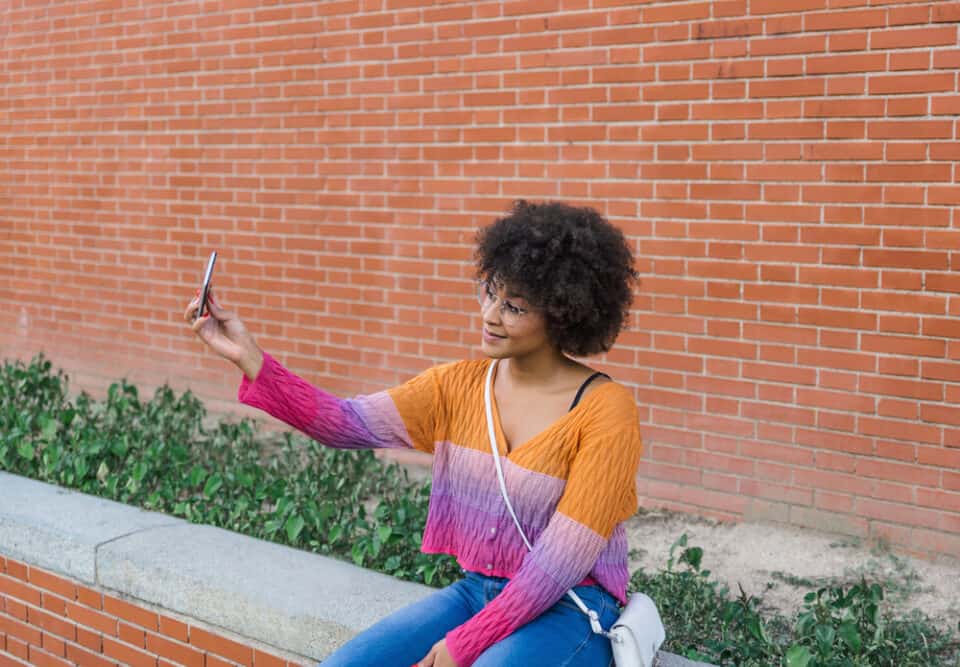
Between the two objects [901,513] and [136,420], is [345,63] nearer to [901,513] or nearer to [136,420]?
[136,420]

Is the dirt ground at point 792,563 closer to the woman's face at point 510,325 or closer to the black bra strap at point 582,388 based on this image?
the black bra strap at point 582,388

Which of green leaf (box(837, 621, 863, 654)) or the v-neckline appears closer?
the v-neckline

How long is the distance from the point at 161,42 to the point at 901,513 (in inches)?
200

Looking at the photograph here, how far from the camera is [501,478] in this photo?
2.85 metres

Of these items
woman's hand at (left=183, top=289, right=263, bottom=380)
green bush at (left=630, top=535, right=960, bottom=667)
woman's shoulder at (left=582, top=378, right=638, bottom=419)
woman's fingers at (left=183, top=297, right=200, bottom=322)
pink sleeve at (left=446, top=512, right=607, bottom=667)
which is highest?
woman's fingers at (left=183, top=297, right=200, bottom=322)

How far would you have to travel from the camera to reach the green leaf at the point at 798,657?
3152 millimetres

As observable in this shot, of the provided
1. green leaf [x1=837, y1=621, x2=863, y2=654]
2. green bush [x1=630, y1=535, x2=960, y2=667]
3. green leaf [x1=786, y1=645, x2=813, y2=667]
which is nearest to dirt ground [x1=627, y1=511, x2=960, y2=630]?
green bush [x1=630, y1=535, x2=960, y2=667]

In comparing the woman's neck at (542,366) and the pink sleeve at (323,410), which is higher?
the woman's neck at (542,366)

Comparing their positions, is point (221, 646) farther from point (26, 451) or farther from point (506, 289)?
point (26, 451)

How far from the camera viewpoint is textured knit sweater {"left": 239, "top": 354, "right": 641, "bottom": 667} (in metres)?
2.67

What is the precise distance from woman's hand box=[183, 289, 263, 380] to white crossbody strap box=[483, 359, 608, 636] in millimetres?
565

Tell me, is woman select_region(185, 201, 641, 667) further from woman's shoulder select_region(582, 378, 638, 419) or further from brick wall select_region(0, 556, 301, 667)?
brick wall select_region(0, 556, 301, 667)

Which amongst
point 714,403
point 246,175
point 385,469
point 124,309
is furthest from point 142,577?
point 124,309

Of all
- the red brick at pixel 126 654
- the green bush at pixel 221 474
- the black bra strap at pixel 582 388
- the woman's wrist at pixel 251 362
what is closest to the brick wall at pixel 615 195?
the green bush at pixel 221 474
